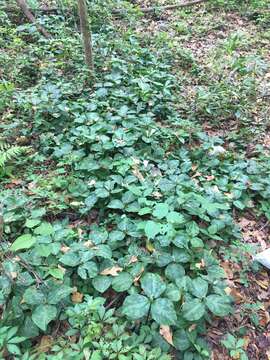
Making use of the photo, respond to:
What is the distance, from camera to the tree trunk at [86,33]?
17.6ft

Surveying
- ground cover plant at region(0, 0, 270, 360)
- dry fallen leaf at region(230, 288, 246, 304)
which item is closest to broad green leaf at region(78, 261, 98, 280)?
ground cover plant at region(0, 0, 270, 360)

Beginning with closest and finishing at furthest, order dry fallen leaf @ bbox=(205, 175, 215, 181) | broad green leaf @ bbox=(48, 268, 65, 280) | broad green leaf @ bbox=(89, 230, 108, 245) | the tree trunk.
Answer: broad green leaf @ bbox=(48, 268, 65, 280)
broad green leaf @ bbox=(89, 230, 108, 245)
dry fallen leaf @ bbox=(205, 175, 215, 181)
the tree trunk

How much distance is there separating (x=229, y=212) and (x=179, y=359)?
1.67 m

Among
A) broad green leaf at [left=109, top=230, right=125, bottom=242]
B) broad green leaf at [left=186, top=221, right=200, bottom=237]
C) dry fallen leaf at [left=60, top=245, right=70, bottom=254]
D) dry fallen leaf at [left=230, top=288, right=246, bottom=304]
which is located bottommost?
dry fallen leaf at [left=230, top=288, right=246, bottom=304]

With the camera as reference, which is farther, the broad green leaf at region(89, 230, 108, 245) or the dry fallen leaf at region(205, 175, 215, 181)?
the dry fallen leaf at region(205, 175, 215, 181)

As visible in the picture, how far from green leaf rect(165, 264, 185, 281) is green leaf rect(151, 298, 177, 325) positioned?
286mm

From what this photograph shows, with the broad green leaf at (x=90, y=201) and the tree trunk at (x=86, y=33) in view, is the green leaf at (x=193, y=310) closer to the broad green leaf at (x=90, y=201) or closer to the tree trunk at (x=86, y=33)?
the broad green leaf at (x=90, y=201)

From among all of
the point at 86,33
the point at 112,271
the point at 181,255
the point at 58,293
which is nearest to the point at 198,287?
the point at 181,255

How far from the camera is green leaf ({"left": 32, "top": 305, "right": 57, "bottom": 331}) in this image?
8.24 feet

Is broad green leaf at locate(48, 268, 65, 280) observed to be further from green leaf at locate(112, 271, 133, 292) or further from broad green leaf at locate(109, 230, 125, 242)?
broad green leaf at locate(109, 230, 125, 242)

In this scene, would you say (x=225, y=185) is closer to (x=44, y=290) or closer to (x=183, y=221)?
(x=183, y=221)

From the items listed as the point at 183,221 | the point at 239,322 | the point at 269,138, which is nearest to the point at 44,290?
the point at 183,221

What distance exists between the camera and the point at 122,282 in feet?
9.32

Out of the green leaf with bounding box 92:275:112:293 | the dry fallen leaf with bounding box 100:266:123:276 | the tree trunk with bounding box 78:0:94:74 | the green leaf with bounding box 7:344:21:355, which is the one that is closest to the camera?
the green leaf with bounding box 7:344:21:355
